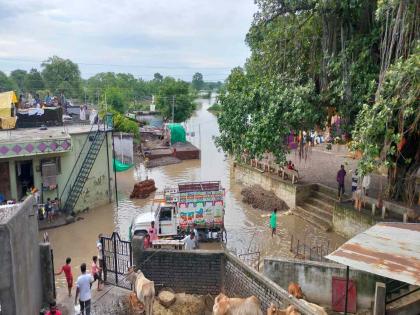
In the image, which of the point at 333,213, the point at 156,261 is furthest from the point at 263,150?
the point at 156,261

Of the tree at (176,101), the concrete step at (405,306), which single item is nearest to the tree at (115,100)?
the tree at (176,101)

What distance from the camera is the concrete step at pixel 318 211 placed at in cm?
1670

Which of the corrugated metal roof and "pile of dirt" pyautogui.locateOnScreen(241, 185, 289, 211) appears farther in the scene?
"pile of dirt" pyautogui.locateOnScreen(241, 185, 289, 211)

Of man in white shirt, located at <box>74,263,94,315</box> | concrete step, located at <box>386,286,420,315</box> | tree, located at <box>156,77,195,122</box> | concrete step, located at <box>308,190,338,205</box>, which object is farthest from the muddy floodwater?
tree, located at <box>156,77,195,122</box>

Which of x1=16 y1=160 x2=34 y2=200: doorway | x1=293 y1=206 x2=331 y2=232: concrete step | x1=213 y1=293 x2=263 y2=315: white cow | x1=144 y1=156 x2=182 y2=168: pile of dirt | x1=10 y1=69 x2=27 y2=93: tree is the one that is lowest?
x1=293 y1=206 x2=331 y2=232: concrete step

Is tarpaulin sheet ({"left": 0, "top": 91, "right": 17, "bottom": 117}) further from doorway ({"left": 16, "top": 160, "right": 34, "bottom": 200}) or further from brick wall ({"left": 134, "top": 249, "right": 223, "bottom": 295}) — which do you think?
brick wall ({"left": 134, "top": 249, "right": 223, "bottom": 295})

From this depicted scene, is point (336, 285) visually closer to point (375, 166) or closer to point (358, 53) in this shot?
point (375, 166)

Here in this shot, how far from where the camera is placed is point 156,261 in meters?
9.91

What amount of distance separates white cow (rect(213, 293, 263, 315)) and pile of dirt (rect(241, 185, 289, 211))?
37.1ft

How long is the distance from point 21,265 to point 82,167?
11257 mm

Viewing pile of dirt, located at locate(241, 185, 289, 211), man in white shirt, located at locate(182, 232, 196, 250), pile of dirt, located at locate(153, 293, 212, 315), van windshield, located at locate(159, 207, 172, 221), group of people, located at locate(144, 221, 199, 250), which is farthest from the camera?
pile of dirt, located at locate(241, 185, 289, 211)

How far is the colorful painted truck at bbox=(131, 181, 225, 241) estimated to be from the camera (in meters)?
13.8

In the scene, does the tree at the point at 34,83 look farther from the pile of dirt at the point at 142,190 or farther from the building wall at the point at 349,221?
the building wall at the point at 349,221

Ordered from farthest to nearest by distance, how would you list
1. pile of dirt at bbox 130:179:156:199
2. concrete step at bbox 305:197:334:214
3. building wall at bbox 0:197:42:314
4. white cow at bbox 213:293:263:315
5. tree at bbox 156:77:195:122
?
tree at bbox 156:77:195:122, pile of dirt at bbox 130:179:156:199, concrete step at bbox 305:197:334:214, white cow at bbox 213:293:263:315, building wall at bbox 0:197:42:314
